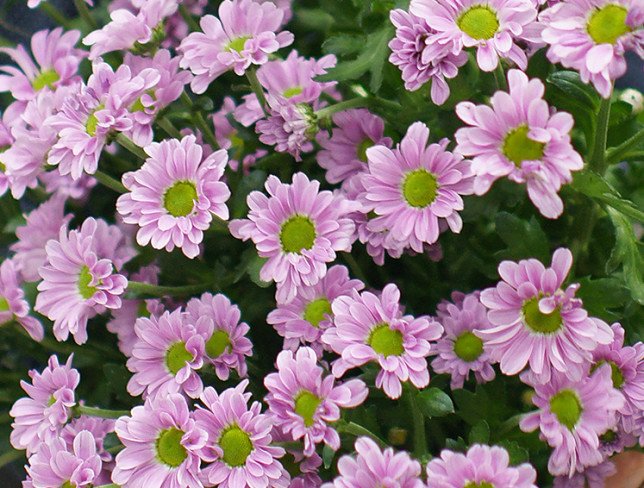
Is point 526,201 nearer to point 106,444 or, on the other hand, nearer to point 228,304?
point 228,304


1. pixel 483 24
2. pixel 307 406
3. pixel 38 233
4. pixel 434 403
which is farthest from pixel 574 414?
pixel 38 233

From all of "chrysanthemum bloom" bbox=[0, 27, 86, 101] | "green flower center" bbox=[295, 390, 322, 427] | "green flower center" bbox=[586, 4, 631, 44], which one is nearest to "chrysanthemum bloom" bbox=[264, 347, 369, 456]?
"green flower center" bbox=[295, 390, 322, 427]

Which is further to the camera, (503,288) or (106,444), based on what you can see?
(106,444)

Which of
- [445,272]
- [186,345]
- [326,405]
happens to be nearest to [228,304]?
[186,345]

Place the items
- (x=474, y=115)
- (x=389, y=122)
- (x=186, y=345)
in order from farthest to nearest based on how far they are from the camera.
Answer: (x=389, y=122)
(x=186, y=345)
(x=474, y=115)

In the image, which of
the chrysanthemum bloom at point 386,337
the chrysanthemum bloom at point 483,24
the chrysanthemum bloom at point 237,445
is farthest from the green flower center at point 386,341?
the chrysanthemum bloom at point 483,24

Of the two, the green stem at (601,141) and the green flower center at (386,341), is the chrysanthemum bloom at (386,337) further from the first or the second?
the green stem at (601,141)

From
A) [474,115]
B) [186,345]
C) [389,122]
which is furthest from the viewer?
[389,122]

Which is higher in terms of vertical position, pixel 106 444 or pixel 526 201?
pixel 526 201
